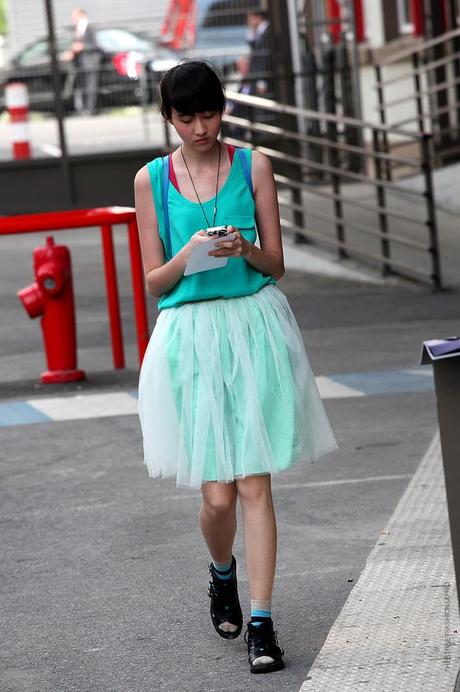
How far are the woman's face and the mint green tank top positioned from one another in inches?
5.4

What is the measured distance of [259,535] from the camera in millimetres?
4445

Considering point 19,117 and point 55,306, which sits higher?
point 19,117

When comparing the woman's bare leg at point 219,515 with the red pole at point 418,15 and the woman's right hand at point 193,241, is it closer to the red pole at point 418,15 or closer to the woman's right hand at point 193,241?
the woman's right hand at point 193,241

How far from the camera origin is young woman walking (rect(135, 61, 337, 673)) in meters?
4.44

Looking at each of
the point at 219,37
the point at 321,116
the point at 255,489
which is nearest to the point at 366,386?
the point at 255,489

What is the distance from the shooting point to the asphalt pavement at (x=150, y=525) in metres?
4.59

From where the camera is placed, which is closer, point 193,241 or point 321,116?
point 193,241

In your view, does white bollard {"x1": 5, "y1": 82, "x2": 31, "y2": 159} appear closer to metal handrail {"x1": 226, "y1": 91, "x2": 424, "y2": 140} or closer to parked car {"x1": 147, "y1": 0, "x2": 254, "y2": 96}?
parked car {"x1": 147, "y1": 0, "x2": 254, "y2": 96}

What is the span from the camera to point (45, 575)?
18.3 feet

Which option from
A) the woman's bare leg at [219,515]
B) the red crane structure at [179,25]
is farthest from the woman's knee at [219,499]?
the red crane structure at [179,25]

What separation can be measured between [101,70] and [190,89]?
1429 cm

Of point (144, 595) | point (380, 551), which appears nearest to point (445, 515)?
point (380, 551)

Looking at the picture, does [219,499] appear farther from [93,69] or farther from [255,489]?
[93,69]

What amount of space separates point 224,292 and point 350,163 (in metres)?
14.1
